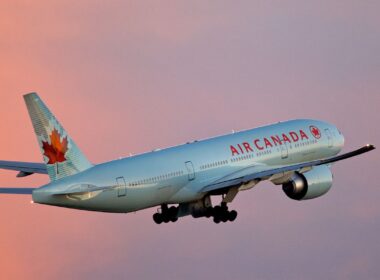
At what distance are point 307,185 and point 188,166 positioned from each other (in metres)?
8.84

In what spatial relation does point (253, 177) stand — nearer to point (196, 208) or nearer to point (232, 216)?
point (232, 216)

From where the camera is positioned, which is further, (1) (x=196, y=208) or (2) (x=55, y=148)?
(1) (x=196, y=208)

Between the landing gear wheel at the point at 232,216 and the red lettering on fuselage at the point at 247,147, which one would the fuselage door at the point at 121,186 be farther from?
the red lettering on fuselage at the point at 247,147

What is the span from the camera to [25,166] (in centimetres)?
10838

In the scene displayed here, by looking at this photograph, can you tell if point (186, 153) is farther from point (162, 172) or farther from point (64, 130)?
point (64, 130)

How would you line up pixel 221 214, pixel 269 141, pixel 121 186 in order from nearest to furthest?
pixel 121 186, pixel 221 214, pixel 269 141

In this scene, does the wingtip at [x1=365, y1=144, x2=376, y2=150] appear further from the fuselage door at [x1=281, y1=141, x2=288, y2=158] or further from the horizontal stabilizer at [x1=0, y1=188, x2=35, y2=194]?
the horizontal stabilizer at [x1=0, y1=188, x2=35, y2=194]

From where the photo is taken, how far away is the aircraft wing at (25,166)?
108 meters

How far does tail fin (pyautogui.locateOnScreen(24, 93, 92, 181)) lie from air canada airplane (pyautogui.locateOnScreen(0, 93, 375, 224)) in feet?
0.17

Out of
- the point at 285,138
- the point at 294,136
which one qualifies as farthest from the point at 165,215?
the point at 294,136

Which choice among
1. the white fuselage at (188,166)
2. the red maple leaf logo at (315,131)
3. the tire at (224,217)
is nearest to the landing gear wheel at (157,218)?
the white fuselage at (188,166)

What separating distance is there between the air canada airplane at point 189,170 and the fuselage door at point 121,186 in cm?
5

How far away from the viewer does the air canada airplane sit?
95688 mm

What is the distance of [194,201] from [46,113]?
14.4m
